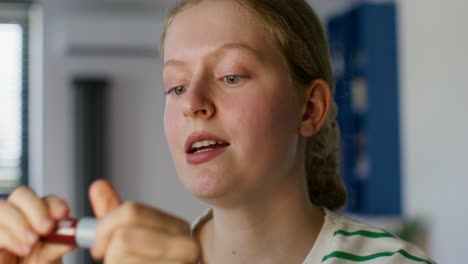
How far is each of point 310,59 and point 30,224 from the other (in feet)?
1.82

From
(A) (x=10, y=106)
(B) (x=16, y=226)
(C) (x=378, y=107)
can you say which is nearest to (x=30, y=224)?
(B) (x=16, y=226)

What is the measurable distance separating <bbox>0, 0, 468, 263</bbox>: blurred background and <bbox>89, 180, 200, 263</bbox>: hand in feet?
9.61

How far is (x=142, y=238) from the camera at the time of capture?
0.55m

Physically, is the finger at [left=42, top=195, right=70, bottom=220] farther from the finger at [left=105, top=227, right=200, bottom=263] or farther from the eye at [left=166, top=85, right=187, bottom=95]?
the eye at [left=166, top=85, right=187, bottom=95]

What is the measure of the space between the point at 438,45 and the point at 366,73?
0.97 m

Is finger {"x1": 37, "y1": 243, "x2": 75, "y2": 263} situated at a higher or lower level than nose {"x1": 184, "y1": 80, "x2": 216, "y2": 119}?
lower

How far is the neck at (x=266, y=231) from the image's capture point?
99 centimetres

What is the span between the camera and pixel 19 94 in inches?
185

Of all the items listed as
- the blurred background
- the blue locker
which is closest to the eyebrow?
the blurred background

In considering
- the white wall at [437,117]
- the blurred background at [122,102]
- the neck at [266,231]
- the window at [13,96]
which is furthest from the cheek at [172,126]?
the window at [13,96]

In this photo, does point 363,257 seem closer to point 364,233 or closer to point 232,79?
point 364,233

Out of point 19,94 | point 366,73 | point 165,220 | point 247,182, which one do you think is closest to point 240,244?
point 247,182

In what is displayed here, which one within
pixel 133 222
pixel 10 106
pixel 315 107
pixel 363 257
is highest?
pixel 10 106

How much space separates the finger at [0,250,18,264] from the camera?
2.25ft
